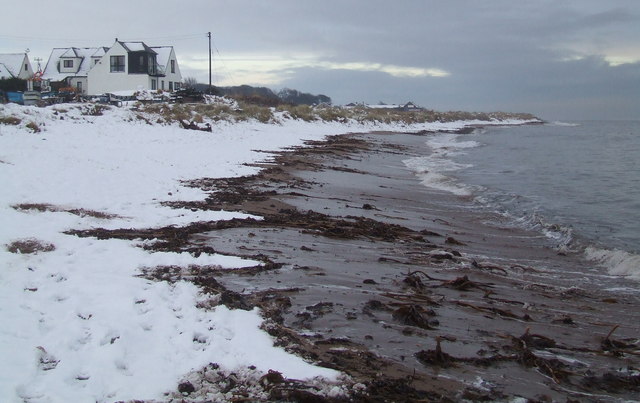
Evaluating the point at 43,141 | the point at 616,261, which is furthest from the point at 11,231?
the point at 616,261

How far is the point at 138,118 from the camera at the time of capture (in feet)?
71.6

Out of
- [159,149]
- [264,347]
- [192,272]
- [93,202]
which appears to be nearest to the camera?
[264,347]

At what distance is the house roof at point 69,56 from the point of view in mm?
61469

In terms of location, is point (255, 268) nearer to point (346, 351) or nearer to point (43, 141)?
point (346, 351)

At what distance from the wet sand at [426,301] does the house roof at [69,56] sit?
197 feet

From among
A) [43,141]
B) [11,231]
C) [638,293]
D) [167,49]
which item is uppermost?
[167,49]

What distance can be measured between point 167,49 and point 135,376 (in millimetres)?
64206

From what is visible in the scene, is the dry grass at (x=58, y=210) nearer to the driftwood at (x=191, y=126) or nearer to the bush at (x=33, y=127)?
the bush at (x=33, y=127)

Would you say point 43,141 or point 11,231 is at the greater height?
point 43,141

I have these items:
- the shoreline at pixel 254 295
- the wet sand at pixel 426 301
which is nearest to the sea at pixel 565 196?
the wet sand at pixel 426 301

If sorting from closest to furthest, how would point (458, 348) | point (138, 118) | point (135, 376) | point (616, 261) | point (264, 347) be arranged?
1. point (135, 376)
2. point (264, 347)
3. point (458, 348)
4. point (616, 261)
5. point (138, 118)

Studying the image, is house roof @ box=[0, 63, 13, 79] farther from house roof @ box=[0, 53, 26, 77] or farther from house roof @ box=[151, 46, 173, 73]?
house roof @ box=[151, 46, 173, 73]

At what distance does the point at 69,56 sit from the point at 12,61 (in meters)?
6.31

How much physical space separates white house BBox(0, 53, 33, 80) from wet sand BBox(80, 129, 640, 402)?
60669mm
